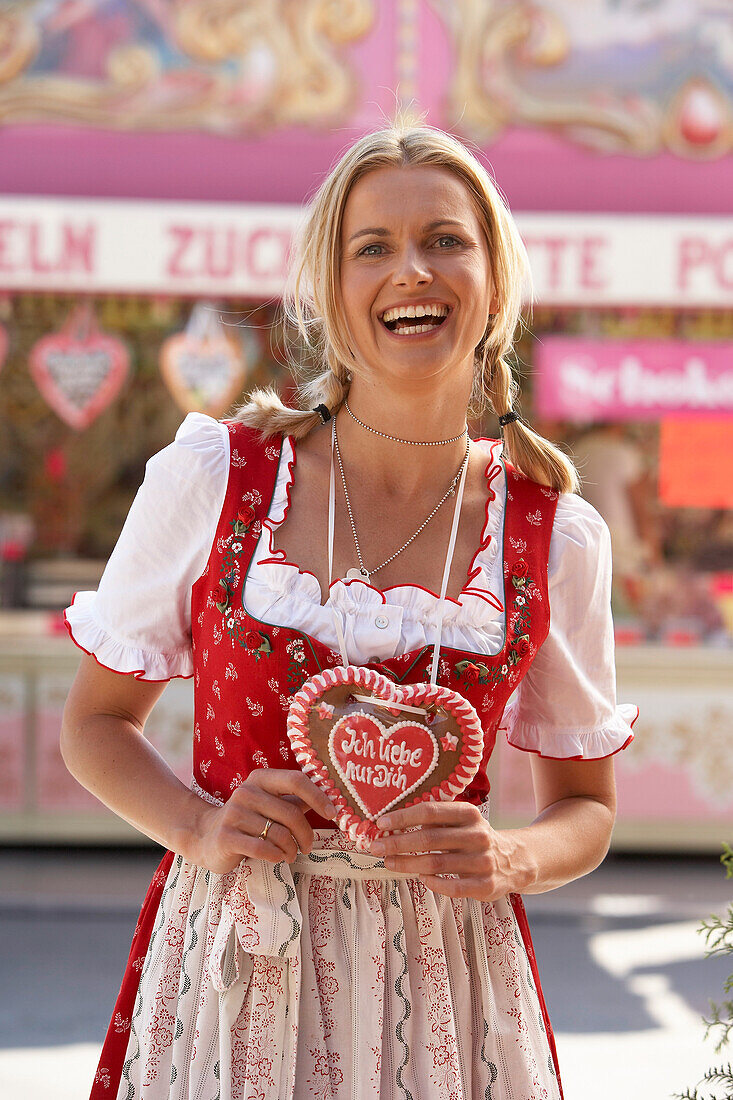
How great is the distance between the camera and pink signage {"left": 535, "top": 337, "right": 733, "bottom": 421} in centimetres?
536

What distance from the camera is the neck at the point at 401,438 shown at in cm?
140

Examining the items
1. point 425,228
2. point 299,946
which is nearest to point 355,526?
point 425,228

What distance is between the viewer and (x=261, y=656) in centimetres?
127

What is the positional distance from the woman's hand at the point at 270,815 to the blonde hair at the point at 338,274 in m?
0.44

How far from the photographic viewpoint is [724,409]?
5.35m

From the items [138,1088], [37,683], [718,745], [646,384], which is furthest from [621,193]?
[138,1088]

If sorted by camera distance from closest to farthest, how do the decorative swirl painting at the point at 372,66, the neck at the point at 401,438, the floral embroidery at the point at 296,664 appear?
the floral embroidery at the point at 296,664, the neck at the point at 401,438, the decorative swirl painting at the point at 372,66

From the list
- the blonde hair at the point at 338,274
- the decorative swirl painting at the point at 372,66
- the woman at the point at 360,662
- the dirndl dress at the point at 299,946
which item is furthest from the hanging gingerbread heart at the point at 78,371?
the dirndl dress at the point at 299,946

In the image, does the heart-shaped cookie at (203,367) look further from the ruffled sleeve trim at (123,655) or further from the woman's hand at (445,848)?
the woman's hand at (445,848)

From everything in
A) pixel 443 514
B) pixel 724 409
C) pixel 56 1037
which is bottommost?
pixel 56 1037

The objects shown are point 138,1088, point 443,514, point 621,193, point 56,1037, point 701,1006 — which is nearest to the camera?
point 138,1088

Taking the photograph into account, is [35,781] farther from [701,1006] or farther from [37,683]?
[701,1006]

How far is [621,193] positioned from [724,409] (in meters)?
1.05

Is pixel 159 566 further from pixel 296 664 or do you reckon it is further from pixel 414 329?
pixel 414 329
